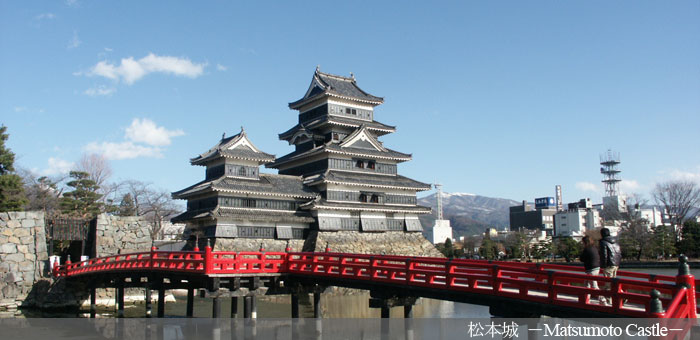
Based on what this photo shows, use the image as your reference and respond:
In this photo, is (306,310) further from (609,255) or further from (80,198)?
(80,198)

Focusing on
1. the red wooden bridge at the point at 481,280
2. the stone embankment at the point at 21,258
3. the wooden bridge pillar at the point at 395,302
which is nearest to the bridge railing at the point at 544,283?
the red wooden bridge at the point at 481,280

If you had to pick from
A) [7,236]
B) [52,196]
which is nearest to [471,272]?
[7,236]

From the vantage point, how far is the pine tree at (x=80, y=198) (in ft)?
176

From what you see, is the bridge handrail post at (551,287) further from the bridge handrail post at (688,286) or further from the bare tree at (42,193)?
the bare tree at (42,193)

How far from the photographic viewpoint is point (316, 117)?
2212 inches

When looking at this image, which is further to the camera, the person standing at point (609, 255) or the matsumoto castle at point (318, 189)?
the matsumoto castle at point (318, 189)

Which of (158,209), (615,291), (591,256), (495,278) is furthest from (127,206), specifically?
(615,291)

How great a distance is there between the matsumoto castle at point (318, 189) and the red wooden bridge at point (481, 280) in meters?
18.7

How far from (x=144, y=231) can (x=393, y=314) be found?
1801cm

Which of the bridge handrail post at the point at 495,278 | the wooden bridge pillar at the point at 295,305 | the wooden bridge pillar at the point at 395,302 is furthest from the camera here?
the wooden bridge pillar at the point at 295,305

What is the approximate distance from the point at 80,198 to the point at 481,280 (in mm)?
50195

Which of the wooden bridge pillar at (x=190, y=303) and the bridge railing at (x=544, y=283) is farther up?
the bridge railing at (x=544, y=283)

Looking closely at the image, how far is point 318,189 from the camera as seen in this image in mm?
50281

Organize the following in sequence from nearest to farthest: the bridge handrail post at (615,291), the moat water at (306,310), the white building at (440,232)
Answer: the bridge handrail post at (615,291) → the moat water at (306,310) → the white building at (440,232)
